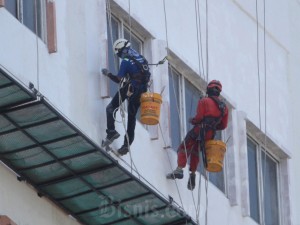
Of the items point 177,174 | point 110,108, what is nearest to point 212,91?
point 177,174

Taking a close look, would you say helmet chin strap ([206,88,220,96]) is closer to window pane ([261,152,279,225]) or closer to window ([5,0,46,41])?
window ([5,0,46,41])

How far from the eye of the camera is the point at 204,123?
118 feet

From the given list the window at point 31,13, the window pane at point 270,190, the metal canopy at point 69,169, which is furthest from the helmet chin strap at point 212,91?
the window pane at point 270,190

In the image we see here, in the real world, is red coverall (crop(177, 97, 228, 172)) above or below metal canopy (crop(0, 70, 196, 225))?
above

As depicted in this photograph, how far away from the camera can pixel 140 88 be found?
114 feet

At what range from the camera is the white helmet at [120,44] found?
34.5 meters

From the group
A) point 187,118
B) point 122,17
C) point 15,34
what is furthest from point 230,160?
point 15,34

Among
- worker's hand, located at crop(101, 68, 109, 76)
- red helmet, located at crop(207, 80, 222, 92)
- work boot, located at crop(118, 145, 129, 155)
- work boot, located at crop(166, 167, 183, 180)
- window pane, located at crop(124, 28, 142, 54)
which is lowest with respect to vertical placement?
work boot, located at crop(118, 145, 129, 155)

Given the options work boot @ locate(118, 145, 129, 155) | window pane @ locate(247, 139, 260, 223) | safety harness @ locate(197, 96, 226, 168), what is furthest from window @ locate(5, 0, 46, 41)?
window pane @ locate(247, 139, 260, 223)

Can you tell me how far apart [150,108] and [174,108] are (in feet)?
9.83

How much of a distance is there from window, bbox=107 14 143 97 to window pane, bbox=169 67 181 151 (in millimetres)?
1296

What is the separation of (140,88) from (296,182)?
7.45 m

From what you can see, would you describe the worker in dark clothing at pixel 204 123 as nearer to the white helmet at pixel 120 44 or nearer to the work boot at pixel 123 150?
the work boot at pixel 123 150

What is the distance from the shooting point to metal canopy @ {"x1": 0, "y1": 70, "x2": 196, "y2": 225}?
105ft
